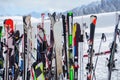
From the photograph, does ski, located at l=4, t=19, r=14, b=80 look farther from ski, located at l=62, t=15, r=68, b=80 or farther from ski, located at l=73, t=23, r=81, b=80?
ski, located at l=73, t=23, r=81, b=80

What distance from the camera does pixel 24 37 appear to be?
6.55 metres

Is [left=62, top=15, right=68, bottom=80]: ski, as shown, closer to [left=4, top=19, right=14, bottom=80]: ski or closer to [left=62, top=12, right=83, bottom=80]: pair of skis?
[left=62, top=12, right=83, bottom=80]: pair of skis

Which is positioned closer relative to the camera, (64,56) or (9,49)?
(64,56)

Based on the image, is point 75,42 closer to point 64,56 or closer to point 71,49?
point 71,49

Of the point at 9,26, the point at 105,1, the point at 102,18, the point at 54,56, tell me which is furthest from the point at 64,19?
the point at 105,1

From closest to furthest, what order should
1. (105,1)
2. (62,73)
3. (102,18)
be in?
(62,73)
(102,18)
(105,1)

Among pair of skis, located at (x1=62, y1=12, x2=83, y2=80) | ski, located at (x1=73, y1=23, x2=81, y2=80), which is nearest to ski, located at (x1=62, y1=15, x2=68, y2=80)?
pair of skis, located at (x1=62, y1=12, x2=83, y2=80)

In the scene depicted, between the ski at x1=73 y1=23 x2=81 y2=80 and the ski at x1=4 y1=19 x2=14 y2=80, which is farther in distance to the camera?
the ski at x1=4 y1=19 x2=14 y2=80

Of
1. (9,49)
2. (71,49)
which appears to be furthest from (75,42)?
(9,49)

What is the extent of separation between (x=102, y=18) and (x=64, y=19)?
75.5ft

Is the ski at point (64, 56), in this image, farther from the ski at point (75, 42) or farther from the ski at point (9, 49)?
the ski at point (9, 49)

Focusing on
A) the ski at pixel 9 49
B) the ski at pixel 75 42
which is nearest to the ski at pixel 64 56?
the ski at pixel 75 42

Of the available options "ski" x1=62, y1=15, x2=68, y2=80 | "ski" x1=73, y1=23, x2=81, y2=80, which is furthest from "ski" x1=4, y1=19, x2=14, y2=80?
"ski" x1=73, y1=23, x2=81, y2=80

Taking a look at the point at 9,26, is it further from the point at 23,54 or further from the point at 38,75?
the point at 38,75
